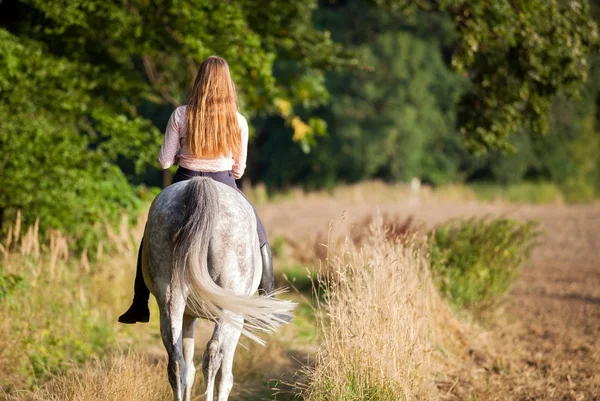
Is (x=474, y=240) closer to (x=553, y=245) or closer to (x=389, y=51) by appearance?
(x=553, y=245)

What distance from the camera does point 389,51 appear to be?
42.9 m

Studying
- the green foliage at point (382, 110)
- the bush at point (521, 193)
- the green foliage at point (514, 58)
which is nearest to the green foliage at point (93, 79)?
the green foliage at point (514, 58)

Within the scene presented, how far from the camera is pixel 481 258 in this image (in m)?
9.69

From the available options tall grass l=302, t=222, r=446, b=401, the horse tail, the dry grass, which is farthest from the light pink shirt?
the dry grass

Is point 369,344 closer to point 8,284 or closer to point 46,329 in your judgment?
point 8,284

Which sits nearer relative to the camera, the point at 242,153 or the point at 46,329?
the point at 242,153

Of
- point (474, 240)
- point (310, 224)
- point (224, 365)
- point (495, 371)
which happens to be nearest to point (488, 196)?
point (310, 224)

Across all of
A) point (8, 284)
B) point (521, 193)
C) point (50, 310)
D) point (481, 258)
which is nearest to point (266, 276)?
point (8, 284)

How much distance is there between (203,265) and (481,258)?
5670 mm

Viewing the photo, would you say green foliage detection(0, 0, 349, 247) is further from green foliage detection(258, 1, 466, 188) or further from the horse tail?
green foliage detection(258, 1, 466, 188)

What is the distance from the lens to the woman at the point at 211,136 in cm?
525

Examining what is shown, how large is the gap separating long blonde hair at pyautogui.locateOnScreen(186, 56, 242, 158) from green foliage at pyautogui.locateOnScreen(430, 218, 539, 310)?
4681 mm

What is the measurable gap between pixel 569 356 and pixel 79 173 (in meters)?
6.24

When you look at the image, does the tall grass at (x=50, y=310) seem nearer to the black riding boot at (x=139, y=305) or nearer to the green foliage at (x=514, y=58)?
the black riding boot at (x=139, y=305)
